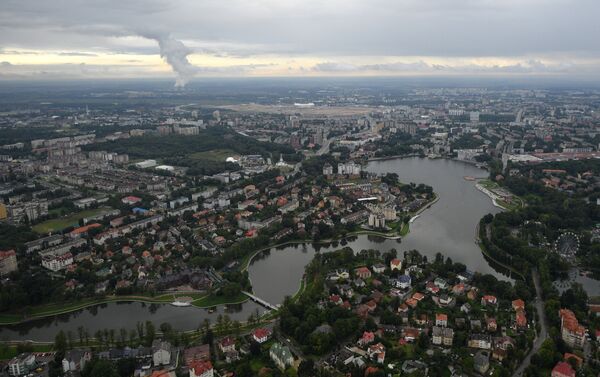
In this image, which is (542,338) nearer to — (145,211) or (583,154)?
(145,211)

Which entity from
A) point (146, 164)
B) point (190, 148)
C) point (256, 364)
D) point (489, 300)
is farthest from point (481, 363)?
point (190, 148)

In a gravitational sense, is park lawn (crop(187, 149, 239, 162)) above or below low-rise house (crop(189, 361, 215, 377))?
above

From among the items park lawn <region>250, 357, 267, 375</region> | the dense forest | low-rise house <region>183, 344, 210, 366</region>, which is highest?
the dense forest

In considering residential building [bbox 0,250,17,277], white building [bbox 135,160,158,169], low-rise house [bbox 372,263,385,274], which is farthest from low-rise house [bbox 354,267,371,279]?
white building [bbox 135,160,158,169]

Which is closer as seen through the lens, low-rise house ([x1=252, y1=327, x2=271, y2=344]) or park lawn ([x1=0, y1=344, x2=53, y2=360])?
park lawn ([x1=0, y1=344, x2=53, y2=360])

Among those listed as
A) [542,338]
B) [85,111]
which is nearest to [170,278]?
[542,338]

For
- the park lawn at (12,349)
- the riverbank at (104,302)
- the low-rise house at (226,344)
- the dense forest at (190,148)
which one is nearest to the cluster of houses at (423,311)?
the low-rise house at (226,344)

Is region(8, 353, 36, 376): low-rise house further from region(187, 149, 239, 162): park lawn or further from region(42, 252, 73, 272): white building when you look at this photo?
region(187, 149, 239, 162): park lawn

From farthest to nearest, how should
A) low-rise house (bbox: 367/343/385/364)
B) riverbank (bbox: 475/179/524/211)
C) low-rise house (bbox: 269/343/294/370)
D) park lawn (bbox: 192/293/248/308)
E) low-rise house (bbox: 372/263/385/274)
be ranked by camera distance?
riverbank (bbox: 475/179/524/211)
low-rise house (bbox: 372/263/385/274)
park lawn (bbox: 192/293/248/308)
low-rise house (bbox: 367/343/385/364)
low-rise house (bbox: 269/343/294/370)

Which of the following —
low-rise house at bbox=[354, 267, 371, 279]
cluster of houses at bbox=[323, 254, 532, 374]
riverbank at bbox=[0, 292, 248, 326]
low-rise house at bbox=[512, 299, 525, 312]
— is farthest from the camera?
low-rise house at bbox=[354, 267, 371, 279]
